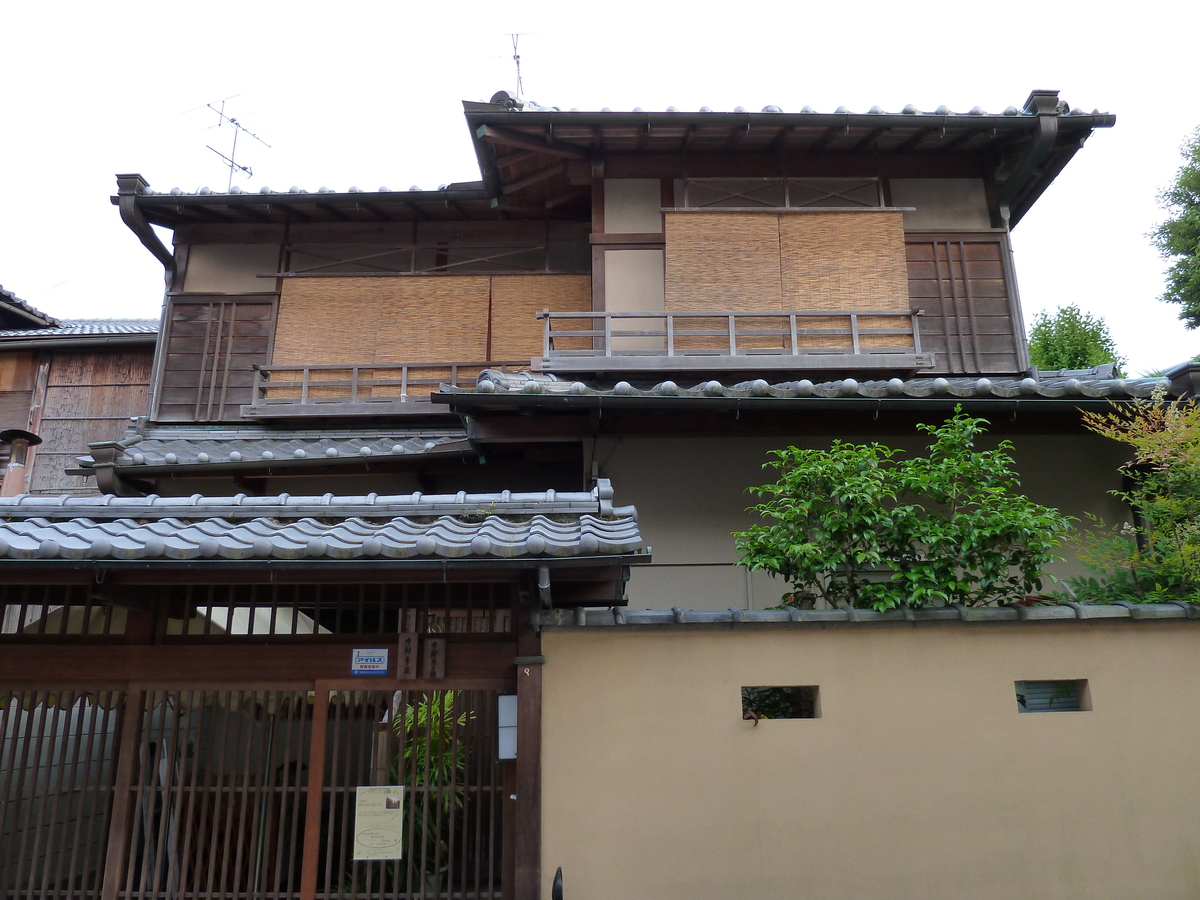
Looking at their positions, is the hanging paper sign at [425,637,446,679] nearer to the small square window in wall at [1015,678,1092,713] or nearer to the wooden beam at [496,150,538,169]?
the small square window in wall at [1015,678,1092,713]

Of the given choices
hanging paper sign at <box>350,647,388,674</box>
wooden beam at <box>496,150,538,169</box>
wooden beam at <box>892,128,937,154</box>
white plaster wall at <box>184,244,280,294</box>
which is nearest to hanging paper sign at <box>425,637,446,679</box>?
hanging paper sign at <box>350,647,388,674</box>

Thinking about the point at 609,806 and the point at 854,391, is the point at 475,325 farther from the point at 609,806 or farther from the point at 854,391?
the point at 609,806

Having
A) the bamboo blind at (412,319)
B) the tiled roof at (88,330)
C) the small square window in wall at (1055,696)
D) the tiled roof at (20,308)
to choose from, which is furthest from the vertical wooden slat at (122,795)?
the tiled roof at (20,308)

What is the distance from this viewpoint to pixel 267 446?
10.4m

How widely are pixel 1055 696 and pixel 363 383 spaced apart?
30.4ft

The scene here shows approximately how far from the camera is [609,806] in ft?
17.9

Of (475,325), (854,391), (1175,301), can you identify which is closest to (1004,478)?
(854,391)

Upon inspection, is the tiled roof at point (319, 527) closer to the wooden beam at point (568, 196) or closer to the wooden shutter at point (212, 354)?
the wooden shutter at point (212, 354)

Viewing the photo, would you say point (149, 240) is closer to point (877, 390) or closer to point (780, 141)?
point (780, 141)

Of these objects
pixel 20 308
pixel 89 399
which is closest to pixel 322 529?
pixel 89 399

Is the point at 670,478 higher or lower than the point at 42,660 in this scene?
higher

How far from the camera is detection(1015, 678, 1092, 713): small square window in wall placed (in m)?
5.91

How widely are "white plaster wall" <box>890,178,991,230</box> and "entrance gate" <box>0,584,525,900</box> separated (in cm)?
863

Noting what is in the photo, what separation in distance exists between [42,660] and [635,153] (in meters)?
9.02
